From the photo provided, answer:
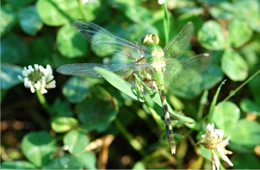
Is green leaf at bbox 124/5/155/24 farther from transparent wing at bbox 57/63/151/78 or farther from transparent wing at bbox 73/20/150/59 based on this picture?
transparent wing at bbox 57/63/151/78

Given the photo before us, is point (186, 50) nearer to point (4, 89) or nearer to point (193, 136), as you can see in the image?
point (193, 136)

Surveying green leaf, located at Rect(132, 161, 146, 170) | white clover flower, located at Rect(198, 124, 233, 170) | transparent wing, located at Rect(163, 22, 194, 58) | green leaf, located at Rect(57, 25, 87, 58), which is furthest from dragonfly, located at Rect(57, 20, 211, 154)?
green leaf, located at Rect(132, 161, 146, 170)

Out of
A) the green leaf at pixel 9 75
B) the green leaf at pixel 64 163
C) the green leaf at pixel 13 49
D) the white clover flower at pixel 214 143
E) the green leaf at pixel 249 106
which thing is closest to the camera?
the white clover flower at pixel 214 143

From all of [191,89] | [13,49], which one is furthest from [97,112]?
[13,49]

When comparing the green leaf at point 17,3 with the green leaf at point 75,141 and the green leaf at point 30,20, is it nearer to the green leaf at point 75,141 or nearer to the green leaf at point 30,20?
the green leaf at point 30,20

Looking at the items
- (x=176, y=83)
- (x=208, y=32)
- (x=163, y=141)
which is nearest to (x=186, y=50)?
(x=208, y=32)

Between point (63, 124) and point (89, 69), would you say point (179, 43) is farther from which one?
point (63, 124)

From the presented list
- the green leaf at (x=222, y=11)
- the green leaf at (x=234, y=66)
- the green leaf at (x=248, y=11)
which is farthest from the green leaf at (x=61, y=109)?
the green leaf at (x=248, y=11)
